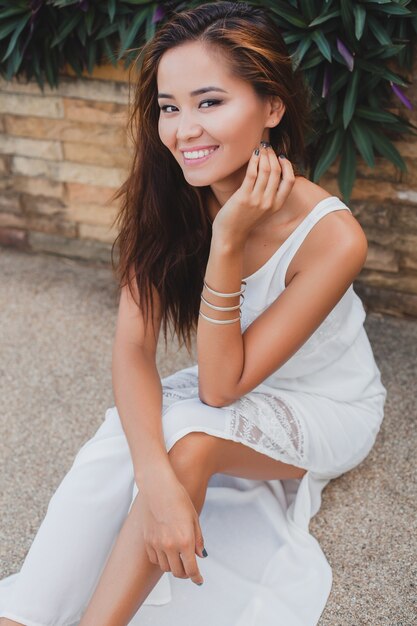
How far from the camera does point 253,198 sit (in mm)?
1706

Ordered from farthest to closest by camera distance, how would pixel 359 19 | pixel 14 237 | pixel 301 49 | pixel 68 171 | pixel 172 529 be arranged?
pixel 14 237 < pixel 68 171 < pixel 301 49 < pixel 359 19 < pixel 172 529

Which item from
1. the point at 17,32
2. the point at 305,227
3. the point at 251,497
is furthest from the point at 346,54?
the point at 251,497

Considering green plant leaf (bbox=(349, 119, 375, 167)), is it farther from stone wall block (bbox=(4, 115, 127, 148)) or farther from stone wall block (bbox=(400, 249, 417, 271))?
stone wall block (bbox=(4, 115, 127, 148))

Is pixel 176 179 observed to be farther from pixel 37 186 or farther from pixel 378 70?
pixel 37 186

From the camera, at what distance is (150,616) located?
5.99 feet

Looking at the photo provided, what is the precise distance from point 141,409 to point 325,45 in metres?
1.39

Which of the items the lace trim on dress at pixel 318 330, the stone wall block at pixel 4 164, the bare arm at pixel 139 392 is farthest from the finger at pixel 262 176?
the stone wall block at pixel 4 164

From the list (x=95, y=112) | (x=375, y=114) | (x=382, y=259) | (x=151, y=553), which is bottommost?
(x=382, y=259)

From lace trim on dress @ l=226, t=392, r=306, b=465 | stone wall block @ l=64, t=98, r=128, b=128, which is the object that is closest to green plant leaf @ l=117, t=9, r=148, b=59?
stone wall block @ l=64, t=98, r=128, b=128

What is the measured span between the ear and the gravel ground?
109 centimetres

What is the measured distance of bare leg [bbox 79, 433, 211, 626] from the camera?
1605mm

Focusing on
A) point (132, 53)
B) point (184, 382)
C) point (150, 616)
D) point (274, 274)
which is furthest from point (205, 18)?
point (150, 616)

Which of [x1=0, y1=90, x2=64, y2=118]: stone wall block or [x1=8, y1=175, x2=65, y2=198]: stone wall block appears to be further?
[x1=8, y1=175, x2=65, y2=198]: stone wall block

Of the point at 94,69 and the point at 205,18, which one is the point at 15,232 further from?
the point at 205,18
